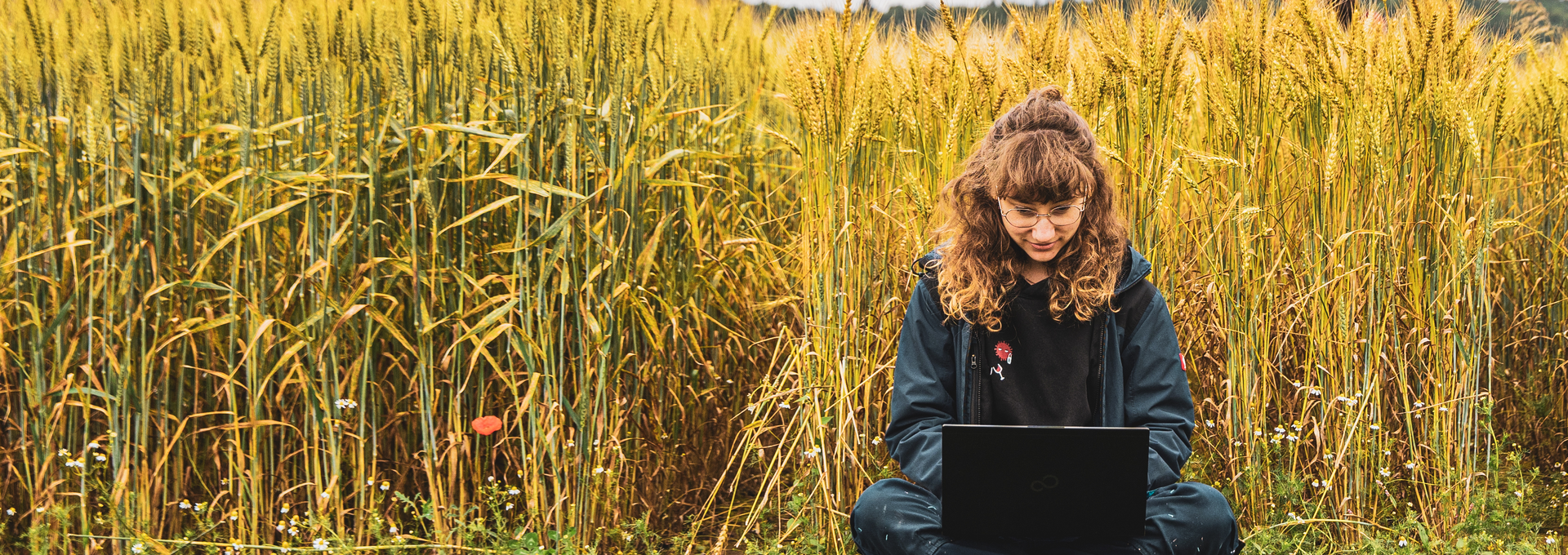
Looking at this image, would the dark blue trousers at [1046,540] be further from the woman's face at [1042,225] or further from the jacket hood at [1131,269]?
the woman's face at [1042,225]

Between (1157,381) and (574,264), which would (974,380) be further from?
(574,264)

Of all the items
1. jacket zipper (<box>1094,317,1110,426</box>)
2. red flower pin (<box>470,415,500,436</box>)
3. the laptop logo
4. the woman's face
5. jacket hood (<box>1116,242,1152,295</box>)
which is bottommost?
red flower pin (<box>470,415,500,436</box>)

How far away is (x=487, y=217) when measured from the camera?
226cm

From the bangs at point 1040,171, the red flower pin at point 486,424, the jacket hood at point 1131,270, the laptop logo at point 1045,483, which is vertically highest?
the bangs at point 1040,171

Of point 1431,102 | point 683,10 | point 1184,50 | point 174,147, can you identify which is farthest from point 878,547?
point 683,10

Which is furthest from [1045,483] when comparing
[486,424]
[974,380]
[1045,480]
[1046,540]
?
[486,424]

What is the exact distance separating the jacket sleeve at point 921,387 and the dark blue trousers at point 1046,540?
0.06 metres

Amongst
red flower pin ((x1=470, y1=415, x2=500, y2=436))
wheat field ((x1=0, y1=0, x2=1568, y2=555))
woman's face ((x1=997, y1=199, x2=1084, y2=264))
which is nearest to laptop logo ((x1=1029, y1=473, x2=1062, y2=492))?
woman's face ((x1=997, y1=199, x2=1084, y2=264))

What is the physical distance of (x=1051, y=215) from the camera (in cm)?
160

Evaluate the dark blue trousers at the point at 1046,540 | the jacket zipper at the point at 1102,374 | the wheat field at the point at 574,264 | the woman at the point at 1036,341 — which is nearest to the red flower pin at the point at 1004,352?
the woman at the point at 1036,341

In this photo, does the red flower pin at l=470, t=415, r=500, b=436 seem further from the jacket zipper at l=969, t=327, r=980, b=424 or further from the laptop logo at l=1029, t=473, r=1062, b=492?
the laptop logo at l=1029, t=473, r=1062, b=492

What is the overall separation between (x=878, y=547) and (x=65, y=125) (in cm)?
231

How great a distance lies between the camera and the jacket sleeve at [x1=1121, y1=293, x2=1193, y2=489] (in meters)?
1.65

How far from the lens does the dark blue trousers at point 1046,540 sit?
5.02ft
